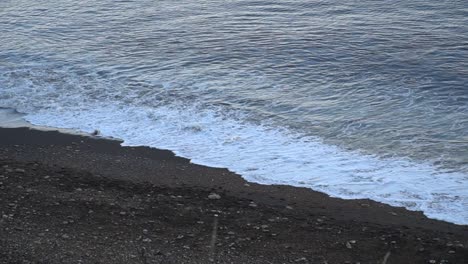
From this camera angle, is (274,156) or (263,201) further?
(274,156)

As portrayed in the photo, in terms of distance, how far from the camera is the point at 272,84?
22141 mm

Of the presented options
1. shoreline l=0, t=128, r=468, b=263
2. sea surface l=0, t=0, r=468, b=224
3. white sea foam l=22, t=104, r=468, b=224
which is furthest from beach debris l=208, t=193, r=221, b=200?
sea surface l=0, t=0, r=468, b=224

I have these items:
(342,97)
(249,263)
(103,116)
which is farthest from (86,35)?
(249,263)

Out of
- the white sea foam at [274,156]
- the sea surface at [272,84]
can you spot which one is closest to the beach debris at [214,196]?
the white sea foam at [274,156]

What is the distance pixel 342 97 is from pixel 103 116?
7060 mm

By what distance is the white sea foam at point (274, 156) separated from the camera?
14.8 m

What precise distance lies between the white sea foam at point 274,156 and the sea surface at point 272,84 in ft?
0.15

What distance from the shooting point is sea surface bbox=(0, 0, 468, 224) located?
16.3 meters

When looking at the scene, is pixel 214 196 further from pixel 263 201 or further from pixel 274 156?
pixel 274 156

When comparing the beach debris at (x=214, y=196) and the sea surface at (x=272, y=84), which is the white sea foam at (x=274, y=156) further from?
the beach debris at (x=214, y=196)

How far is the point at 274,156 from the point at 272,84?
573cm

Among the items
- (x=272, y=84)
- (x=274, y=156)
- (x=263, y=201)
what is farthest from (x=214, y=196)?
(x=272, y=84)

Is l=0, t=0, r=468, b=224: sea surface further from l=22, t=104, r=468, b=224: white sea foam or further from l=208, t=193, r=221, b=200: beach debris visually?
l=208, t=193, r=221, b=200: beach debris

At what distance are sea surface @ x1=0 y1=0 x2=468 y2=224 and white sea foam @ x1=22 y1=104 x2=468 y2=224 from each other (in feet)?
0.15
